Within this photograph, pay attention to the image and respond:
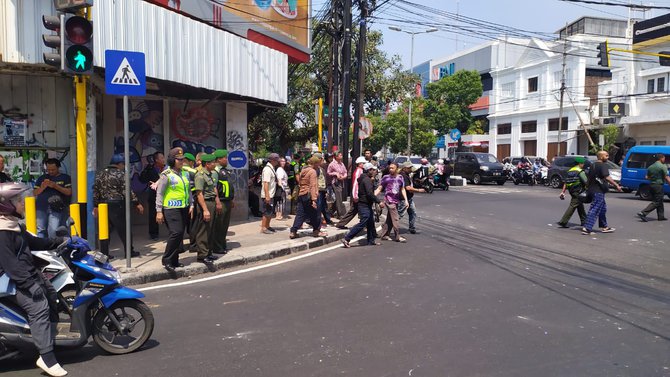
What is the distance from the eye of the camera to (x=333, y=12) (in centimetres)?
1641

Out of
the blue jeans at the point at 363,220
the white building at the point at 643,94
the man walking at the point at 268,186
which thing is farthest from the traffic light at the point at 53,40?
the white building at the point at 643,94

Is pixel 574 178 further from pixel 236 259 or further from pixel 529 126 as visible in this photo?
pixel 529 126

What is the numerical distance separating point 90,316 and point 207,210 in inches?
128

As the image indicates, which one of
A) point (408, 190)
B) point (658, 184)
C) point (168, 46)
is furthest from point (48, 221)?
point (658, 184)

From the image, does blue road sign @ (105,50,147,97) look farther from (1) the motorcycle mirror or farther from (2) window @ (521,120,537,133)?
(2) window @ (521,120,537,133)

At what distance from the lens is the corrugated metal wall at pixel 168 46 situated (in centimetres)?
745

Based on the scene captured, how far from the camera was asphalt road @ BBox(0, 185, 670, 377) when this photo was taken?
421 centimetres

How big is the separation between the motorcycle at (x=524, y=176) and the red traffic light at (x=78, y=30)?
26624 mm

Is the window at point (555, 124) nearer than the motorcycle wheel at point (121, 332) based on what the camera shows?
No

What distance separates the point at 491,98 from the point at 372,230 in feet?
151

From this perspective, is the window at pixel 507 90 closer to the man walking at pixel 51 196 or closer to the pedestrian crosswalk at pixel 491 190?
the pedestrian crosswalk at pixel 491 190

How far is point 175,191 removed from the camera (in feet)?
23.2

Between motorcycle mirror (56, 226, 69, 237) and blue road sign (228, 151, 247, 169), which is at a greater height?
blue road sign (228, 151, 247, 169)

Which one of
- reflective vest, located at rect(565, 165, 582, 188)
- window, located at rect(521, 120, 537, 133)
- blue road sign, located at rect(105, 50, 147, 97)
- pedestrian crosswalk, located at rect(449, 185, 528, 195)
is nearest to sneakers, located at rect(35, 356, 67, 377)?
blue road sign, located at rect(105, 50, 147, 97)
